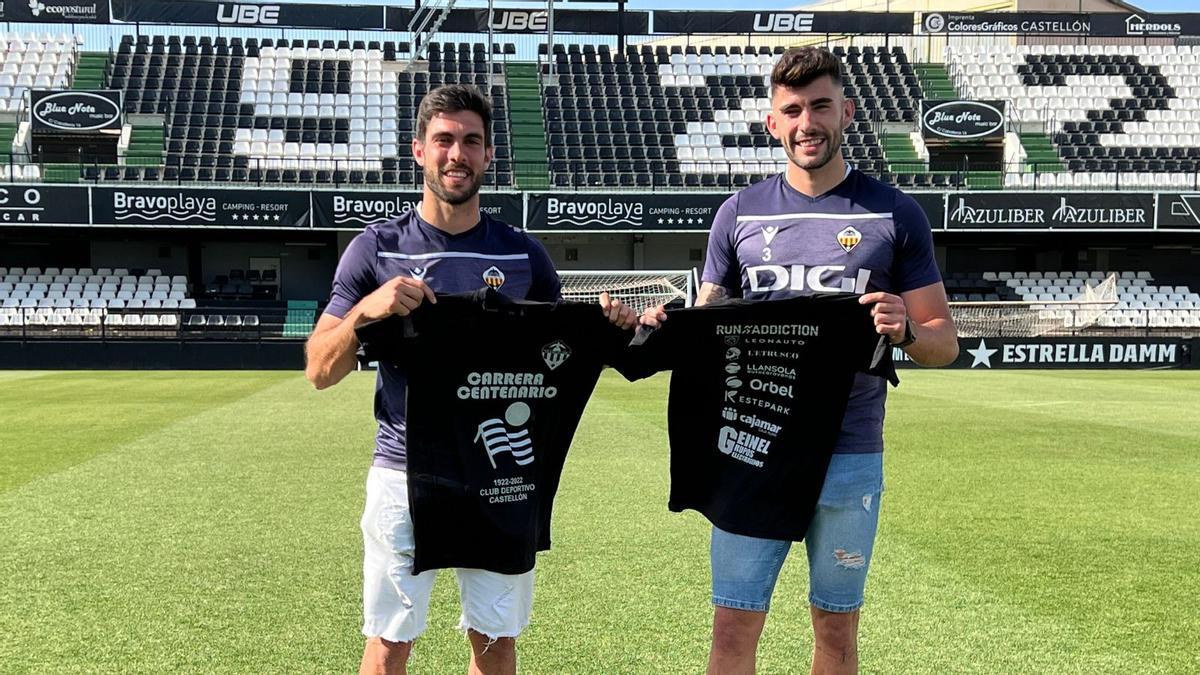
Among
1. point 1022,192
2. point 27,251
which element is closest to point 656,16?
point 1022,192

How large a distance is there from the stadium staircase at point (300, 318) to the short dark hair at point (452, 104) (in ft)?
69.2

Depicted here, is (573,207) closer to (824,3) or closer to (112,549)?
(112,549)

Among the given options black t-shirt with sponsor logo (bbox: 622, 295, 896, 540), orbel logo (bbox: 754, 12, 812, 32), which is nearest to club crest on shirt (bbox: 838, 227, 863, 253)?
black t-shirt with sponsor logo (bbox: 622, 295, 896, 540)

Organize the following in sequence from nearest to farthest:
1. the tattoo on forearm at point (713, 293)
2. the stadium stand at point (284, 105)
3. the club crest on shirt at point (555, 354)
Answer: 1. the club crest on shirt at point (555, 354)
2. the tattoo on forearm at point (713, 293)
3. the stadium stand at point (284, 105)

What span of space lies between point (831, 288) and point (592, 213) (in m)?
23.2

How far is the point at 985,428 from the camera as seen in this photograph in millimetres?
10430

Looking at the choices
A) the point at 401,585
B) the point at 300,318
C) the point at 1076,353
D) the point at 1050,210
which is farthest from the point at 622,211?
the point at 401,585

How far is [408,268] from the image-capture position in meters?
2.82

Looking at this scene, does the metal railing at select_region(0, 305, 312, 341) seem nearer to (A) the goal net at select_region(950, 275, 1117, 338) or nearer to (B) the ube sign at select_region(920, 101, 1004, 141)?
(A) the goal net at select_region(950, 275, 1117, 338)

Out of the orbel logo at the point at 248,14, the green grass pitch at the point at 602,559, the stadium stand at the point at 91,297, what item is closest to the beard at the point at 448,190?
the green grass pitch at the point at 602,559

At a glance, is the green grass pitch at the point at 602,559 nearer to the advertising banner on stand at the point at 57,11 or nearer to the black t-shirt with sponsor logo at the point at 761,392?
the black t-shirt with sponsor logo at the point at 761,392

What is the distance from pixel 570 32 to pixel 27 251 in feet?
63.0

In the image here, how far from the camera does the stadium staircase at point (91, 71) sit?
102 feet

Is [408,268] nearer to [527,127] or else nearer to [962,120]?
[527,127]
